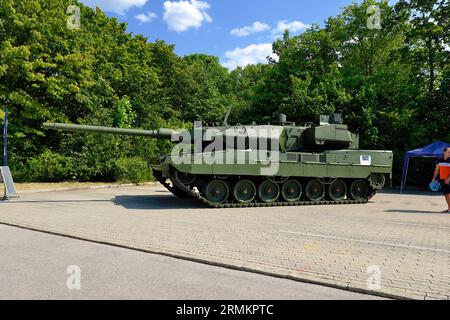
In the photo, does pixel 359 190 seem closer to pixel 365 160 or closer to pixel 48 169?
pixel 365 160

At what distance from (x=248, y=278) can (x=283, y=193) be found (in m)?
8.23

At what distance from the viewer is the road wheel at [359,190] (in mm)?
14062

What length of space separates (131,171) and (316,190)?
10750 mm

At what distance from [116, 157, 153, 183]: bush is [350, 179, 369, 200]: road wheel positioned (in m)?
11.3

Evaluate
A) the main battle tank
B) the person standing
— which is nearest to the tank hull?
the main battle tank

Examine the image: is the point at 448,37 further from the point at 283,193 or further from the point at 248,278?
the point at 248,278

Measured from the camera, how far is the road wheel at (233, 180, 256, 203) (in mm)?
12234

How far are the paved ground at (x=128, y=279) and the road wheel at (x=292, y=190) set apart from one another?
7702mm

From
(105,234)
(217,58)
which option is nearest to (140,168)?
(105,234)

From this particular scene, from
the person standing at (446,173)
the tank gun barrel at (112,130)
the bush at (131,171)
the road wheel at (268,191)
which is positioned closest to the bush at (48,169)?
the bush at (131,171)

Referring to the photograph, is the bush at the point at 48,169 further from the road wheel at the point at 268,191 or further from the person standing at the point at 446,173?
the person standing at the point at 446,173

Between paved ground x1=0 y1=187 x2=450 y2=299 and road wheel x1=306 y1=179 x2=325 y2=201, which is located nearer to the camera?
paved ground x1=0 y1=187 x2=450 y2=299

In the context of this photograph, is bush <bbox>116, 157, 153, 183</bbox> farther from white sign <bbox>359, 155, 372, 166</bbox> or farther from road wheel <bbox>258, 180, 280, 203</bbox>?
white sign <bbox>359, 155, 372, 166</bbox>

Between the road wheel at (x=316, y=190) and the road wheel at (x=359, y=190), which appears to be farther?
the road wheel at (x=359, y=190)
